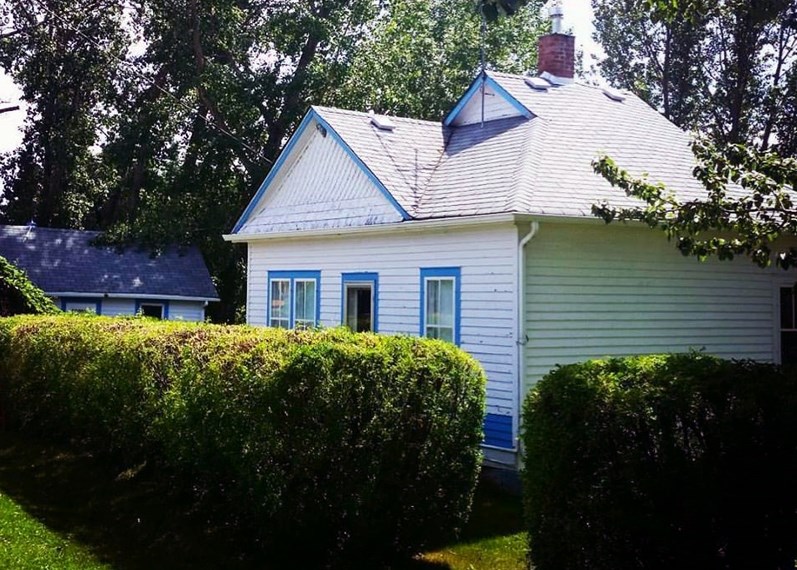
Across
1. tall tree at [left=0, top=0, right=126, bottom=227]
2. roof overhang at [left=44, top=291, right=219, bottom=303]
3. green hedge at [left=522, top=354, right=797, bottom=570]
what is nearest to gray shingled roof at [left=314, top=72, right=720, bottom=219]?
green hedge at [left=522, top=354, right=797, bottom=570]

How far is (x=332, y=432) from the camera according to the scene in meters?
7.16

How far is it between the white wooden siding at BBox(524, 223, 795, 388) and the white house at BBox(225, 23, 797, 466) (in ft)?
0.07

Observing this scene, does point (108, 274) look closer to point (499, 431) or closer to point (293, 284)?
point (293, 284)

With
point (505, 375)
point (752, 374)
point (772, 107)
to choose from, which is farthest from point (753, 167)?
point (772, 107)

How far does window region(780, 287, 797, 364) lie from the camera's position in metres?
14.0

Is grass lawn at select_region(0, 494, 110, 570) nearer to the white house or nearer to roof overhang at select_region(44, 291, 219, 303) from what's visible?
the white house

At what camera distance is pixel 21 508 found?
902cm

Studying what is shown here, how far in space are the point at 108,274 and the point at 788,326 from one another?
23.3 metres

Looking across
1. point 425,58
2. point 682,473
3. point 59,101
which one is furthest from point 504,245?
point 59,101

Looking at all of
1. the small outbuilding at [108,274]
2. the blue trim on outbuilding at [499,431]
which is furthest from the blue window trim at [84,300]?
the blue trim on outbuilding at [499,431]

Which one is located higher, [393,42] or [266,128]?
[393,42]

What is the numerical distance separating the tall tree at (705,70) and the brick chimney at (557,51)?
14.5 m

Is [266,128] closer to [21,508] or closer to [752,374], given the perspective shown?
[21,508]

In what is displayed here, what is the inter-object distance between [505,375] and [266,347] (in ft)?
15.0
